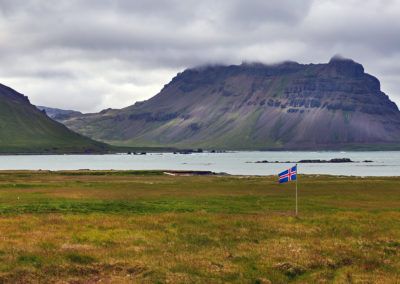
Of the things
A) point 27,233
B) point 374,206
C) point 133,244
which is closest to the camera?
point 133,244

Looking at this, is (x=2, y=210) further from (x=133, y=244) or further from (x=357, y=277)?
(x=357, y=277)

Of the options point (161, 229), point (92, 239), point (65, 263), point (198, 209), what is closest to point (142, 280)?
point (65, 263)

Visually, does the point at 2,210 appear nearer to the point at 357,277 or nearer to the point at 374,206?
the point at 357,277

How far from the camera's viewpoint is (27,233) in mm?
29844

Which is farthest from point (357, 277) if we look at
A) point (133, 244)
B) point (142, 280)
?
point (133, 244)

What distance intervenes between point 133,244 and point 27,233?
25.4ft

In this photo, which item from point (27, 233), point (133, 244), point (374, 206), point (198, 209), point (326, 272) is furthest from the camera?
point (374, 206)

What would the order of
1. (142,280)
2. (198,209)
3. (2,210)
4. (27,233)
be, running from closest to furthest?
(142,280), (27,233), (2,210), (198,209)

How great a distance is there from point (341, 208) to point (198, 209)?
51.0ft

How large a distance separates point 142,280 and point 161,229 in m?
12.3

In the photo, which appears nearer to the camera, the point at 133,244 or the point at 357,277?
the point at 357,277

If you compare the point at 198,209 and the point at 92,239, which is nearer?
the point at 92,239

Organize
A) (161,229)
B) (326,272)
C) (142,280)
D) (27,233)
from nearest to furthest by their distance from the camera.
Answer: (142,280) < (326,272) < (27,233) < (161,229)

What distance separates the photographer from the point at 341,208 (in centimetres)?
4922
